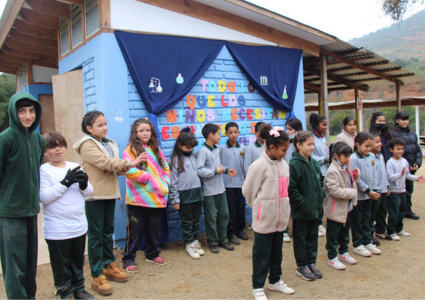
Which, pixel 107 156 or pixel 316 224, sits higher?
pixel 107 156

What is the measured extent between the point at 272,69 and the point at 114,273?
14.4 feet

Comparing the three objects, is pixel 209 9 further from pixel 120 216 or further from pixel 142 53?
pixel 120 216

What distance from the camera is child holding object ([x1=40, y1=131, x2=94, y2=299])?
323cm

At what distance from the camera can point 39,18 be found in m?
6.36

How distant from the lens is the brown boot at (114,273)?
3963 mm

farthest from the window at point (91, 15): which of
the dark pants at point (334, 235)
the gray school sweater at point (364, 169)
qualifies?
the dark pants at point (334, 235)

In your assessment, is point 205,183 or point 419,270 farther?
point 205,183

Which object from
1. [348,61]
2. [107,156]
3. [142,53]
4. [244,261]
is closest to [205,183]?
[244,261]

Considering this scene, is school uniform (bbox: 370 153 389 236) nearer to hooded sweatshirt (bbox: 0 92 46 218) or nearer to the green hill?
hooded sweatshirt (bbox: 0 92 46 218)

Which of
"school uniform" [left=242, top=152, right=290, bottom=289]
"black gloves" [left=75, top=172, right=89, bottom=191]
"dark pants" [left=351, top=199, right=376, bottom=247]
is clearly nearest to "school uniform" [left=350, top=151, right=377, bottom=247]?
"dark pants" [left=351, top=199, right=376, bottom=247]

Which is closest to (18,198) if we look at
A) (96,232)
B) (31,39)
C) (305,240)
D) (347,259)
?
(96,232)

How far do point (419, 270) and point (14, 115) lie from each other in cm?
447

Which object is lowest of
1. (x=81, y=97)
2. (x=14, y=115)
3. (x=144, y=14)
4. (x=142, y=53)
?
(x=14, y=115)

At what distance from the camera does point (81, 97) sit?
5.61 meters
